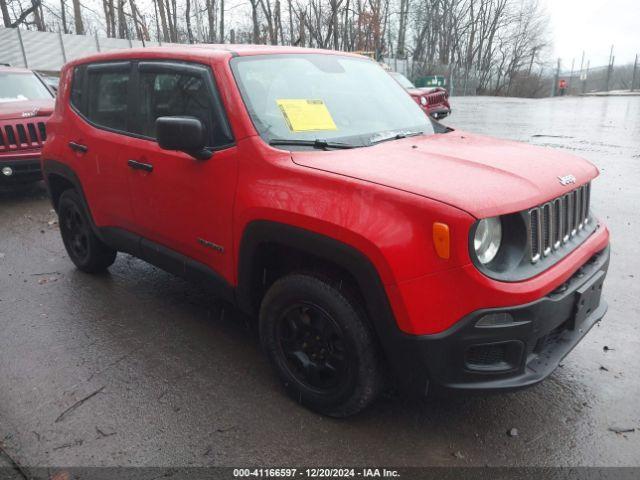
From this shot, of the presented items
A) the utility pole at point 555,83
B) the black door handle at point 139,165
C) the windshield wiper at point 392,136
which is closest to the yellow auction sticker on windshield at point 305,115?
the windshield wiper at point 392,136

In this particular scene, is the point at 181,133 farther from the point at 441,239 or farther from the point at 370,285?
the point at 441,239

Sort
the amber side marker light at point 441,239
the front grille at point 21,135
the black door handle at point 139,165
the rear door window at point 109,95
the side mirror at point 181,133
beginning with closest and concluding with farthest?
1. the amber side marker light at point 441,239
2. the side mirror at point 181,133
3. the black door handle at point 139,165
4. the rear door window at point 109,95
5. the front grille at point 21,135

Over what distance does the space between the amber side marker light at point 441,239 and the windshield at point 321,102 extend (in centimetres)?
101

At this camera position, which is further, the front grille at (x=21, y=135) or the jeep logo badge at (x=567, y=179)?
the front grille at (x=21, y=135)

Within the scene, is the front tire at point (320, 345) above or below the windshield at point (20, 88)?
below

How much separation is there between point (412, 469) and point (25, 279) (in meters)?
3.97

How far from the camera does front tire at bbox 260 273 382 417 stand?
8.04ft

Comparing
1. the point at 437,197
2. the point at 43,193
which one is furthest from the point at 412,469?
the point at 43,193

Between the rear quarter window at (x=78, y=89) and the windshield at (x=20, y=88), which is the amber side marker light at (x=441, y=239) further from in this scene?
the windshield at (x=20, y=88)

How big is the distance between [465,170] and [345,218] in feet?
2.14

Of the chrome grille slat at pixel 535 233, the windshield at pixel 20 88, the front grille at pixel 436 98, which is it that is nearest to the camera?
the chrome grille slat at pixel 535 233

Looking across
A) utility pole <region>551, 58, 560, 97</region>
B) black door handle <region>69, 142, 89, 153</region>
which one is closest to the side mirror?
black door handle <region>69, 142, 89, 153</region>

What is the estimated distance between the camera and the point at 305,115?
3027mm

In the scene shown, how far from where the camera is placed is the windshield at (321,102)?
2.95m
